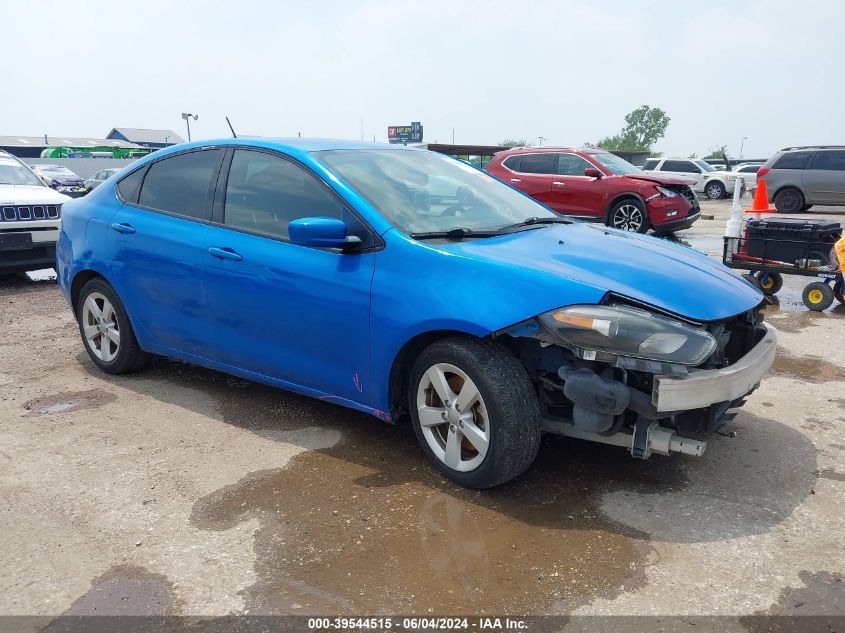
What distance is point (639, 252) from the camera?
3.56 metres

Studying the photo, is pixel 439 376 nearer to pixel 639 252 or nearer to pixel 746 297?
pixel 639 252

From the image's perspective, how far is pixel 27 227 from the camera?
845cm

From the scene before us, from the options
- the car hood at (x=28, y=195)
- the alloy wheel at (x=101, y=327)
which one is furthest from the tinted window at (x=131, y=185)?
the car hood at (x=28, y=195)

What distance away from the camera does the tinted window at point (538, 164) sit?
13602 millimetres

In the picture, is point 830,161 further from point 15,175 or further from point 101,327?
point 101,327

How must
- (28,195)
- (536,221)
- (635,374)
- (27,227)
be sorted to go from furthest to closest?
(28,195) → (27,227) → (536,221) → (635,374)

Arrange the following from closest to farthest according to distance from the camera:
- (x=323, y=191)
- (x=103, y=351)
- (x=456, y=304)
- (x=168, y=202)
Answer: (x=456, y=304) < (x=323, y=191) < (x=168, y=202) < (x=103, y=351)

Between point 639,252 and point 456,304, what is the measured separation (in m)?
1.08

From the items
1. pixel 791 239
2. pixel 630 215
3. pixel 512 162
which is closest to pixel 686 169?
pixel 512 162

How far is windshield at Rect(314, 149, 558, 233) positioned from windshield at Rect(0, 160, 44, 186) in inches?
291

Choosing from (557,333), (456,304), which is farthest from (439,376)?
(557,333)

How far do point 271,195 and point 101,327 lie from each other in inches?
74.9

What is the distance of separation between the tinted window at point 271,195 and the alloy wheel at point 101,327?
4.68ft

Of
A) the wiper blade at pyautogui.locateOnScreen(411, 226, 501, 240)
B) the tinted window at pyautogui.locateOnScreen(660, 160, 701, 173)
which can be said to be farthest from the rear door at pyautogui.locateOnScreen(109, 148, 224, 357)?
the tinted window at pyautogui.locateOnScreen(660, 160, 701, 173)
